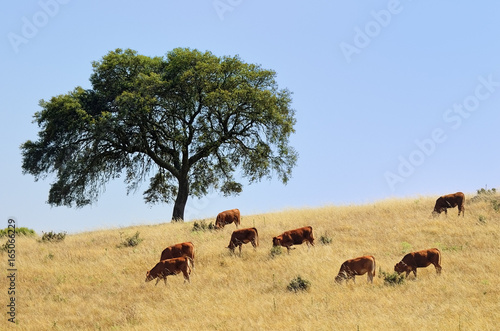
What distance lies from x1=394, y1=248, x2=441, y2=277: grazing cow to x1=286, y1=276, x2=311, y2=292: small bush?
8.94 ft

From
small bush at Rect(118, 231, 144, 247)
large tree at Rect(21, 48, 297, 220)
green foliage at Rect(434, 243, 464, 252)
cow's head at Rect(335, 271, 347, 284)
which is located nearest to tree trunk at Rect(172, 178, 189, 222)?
large tree at Rect(21, 48, 297, 220)

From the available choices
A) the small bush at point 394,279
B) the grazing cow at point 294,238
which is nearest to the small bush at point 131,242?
the grazing cow at point 294,238

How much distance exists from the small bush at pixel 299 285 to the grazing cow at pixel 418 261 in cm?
272

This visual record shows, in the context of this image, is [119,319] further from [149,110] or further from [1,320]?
[149,110]

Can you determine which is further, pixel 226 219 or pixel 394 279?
pixel 226 219

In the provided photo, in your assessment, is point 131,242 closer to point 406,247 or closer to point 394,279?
point 406,247

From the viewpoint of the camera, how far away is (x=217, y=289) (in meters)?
17.1

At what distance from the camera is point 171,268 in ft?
58.7

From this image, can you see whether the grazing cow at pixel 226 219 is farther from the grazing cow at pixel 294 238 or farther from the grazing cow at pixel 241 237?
the grazing cow at pixel 294 238

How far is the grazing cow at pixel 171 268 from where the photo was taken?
17891mm

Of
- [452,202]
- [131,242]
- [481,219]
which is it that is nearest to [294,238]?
[131,242]

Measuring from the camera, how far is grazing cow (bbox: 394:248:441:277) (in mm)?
16953

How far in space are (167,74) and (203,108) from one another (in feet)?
9.73

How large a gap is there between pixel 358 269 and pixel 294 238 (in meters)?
4.01
